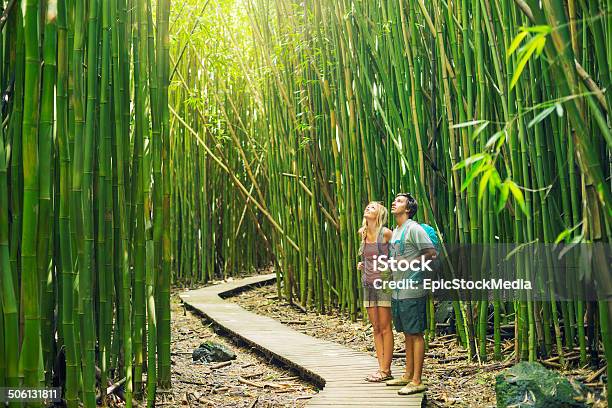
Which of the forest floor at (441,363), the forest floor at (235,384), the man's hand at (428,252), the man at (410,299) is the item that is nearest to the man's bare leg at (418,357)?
the man at (410,299)

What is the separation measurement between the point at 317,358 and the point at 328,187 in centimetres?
163

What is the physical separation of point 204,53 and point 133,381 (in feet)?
15.2

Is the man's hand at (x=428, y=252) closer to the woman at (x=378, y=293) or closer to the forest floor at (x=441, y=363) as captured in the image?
the woman at (x=378, y=293)

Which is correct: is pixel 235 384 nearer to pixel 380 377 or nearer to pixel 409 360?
pixel 380 377

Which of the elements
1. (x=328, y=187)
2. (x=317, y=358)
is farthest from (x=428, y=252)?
(x=328, y=187)

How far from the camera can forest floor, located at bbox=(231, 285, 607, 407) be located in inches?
91.2

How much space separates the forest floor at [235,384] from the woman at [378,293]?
1.10 ft

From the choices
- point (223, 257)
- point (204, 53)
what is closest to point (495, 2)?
point (204, 53)

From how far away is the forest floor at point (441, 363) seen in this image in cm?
232

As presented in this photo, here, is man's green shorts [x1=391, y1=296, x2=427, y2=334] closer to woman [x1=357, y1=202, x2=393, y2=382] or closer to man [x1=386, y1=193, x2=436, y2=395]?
man [x1=386, y1=193, x2=436, y2=395]

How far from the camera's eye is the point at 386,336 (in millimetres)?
2490

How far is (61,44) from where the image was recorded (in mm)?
1678

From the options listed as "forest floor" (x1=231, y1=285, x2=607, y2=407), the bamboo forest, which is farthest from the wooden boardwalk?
"forest floor" (x1=231, y1=285, x2=607, y2=407)

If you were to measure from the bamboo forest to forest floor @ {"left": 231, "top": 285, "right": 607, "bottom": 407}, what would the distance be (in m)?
0.01
